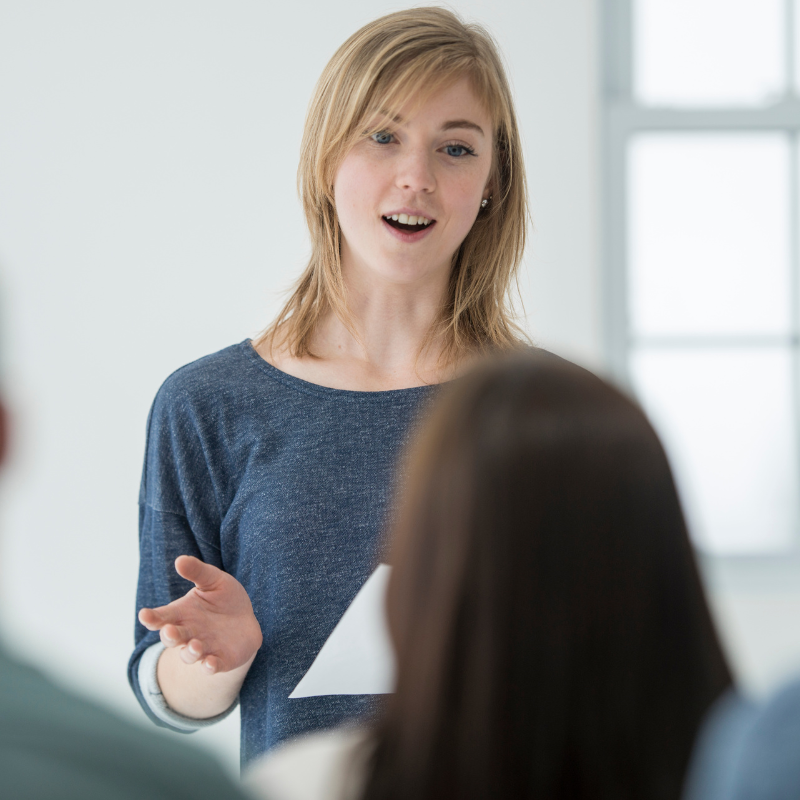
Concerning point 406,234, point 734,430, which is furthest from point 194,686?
point 734,430

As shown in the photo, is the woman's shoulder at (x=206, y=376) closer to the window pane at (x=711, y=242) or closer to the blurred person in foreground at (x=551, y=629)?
the blurred person in foreground at (x=551, y=629)

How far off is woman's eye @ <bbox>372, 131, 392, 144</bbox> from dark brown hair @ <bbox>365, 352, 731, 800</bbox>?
2.43ft

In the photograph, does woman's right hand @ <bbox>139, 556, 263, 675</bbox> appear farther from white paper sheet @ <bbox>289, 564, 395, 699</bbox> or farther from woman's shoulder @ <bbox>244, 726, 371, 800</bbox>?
woman's shoulder @ <bbox>244, 726, 371, 800</bbox>

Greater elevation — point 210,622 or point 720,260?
point 720,260

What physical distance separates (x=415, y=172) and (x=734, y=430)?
1.86m

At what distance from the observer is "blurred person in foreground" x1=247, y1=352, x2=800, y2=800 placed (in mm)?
456

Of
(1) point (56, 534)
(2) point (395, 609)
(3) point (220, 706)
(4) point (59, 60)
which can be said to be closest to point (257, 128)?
(4) point (59, 60)

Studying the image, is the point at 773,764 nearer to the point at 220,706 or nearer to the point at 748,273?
the point at 220,706

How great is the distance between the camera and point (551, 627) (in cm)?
46

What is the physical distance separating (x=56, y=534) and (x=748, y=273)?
220cm

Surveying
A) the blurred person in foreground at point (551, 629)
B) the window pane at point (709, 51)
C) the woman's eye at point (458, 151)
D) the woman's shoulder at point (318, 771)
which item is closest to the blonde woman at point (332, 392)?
the woman's eye at point (458, 151)

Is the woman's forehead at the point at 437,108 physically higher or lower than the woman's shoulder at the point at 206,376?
higher

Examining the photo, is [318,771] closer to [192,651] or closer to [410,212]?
[192,651]

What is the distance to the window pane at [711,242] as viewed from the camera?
2.59 m
